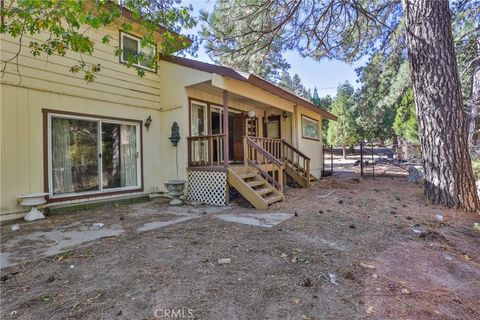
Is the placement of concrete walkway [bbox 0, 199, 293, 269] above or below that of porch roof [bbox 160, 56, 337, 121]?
below

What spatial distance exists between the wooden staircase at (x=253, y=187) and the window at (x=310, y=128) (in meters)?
4.86

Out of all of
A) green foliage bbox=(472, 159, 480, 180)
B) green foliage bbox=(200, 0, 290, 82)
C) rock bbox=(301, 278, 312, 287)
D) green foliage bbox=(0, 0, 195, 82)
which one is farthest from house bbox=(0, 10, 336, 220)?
green foliage bbox=(472, 159, 480, 180)

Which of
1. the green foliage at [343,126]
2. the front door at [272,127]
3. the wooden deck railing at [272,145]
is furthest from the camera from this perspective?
the green foliage at [343,126]

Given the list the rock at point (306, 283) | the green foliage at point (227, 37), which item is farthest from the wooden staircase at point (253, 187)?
the green foliage at point (227, 37)

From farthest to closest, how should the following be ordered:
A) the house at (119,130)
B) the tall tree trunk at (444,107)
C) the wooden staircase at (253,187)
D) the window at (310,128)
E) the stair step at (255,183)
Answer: the window at (310,128)
the stair step at (255,183)
the wooden staircase at (253,187)
the tall tree trunk at (444,107)
the house at (119,130)

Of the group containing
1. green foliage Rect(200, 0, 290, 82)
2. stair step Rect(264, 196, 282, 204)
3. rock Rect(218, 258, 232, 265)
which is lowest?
rock Rect(218, 258, 232, 265)

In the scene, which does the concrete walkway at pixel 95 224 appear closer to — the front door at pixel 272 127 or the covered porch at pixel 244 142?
the covered porch at pixel 244 142

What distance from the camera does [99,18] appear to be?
3428mm

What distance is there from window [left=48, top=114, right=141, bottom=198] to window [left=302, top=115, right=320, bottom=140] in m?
6.78

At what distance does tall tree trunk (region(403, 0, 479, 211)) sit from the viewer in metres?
5.27

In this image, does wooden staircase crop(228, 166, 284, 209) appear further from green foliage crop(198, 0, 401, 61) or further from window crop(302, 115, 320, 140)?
window crop(302, 115, 320, 140)

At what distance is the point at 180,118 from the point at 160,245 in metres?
4.31

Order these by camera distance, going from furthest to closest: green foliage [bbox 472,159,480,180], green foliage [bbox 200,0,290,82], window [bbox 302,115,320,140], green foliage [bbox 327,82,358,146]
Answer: green foliage [bbox 327,82,358,146] < window [bbox 302,115,320,140] < green foliage [bbox 472,159,480,180] < green foliage [bbox 200,0,290,82]

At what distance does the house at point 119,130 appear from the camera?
5.07m
